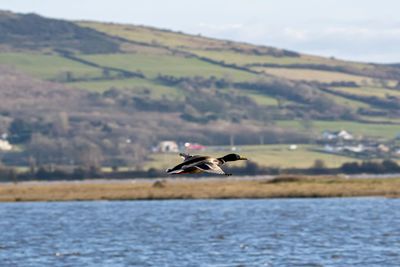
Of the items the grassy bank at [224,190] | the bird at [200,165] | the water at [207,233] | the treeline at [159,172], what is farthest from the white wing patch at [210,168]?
the treeline at [159,172]

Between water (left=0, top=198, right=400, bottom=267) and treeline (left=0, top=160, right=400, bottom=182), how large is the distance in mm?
57040

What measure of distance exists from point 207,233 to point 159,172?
97782mm

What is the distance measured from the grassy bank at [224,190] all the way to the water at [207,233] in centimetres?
151

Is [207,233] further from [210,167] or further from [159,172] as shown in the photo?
[159,172]

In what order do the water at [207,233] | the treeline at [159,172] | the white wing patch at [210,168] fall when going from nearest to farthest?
1. the white wing patch at [210,168]
2. the water at [207,233]
3. the treeline at [159,172]

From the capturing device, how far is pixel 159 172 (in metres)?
→ 181

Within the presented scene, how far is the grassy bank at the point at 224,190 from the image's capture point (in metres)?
123

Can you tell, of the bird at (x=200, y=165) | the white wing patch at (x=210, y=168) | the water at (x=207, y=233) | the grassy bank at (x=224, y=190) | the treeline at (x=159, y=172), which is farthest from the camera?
the treeline at (x=159, y=172)

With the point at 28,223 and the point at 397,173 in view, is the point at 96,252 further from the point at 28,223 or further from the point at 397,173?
the point at 397,173

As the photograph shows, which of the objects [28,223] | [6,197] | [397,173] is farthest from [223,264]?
[397,173]

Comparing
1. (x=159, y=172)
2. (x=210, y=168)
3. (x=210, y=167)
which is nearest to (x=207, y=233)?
(x=210, y=167)

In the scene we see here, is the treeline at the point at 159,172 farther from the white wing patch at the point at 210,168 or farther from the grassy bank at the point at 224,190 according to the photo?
the white wing patch at the point at 210,168

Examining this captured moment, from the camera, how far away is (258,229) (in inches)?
3366

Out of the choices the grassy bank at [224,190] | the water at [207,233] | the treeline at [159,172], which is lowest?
the water at [207,233]
